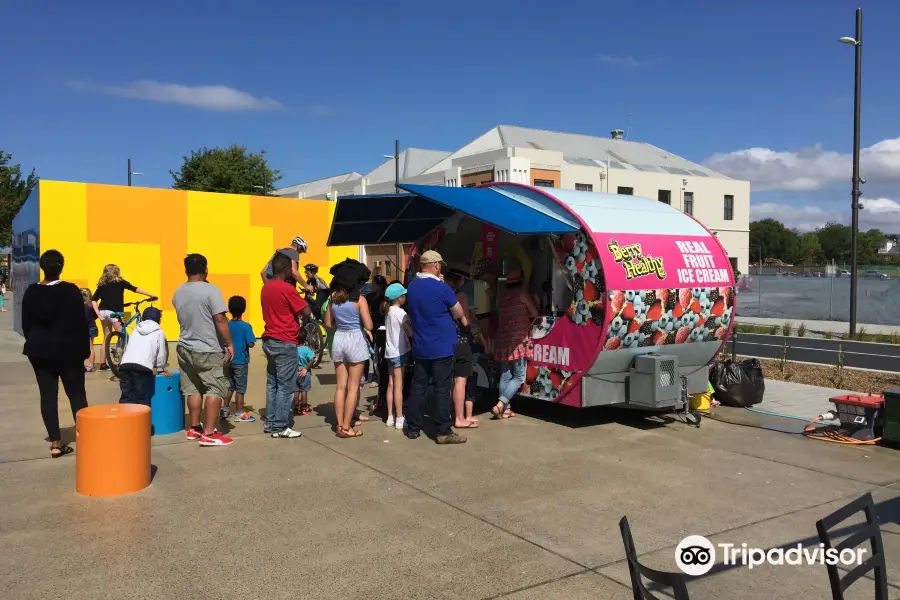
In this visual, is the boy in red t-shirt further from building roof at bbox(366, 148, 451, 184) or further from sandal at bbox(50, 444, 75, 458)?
building roof at bbox(366, 148, 451, 184)

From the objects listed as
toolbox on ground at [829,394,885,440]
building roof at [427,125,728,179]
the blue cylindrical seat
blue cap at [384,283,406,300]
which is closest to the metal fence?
building roof at [427,125,728,179]

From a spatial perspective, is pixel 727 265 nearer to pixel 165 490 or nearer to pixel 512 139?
pixel 165 490

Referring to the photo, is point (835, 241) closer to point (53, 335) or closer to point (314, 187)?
point (314, 187)

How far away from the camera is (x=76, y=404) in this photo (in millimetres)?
6488

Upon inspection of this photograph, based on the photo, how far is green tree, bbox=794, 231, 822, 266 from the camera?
106m

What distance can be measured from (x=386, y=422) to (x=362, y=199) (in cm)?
265

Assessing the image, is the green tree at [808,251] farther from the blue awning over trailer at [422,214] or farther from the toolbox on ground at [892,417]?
the toolbox on ground at [892,417]

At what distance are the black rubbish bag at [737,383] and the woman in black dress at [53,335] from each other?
7.04 metres

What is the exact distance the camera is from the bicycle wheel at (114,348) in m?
11.3

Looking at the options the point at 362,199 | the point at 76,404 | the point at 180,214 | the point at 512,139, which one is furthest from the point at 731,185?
the point at 76,404

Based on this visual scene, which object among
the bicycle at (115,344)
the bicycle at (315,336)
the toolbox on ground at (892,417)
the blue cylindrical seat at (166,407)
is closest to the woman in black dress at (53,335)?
the blue cylindrical seat at (166,407)

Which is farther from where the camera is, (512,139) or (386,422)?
(512,139)

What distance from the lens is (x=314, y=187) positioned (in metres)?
64.6

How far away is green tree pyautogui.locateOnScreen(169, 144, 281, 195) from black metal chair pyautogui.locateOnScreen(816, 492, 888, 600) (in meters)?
50.2
